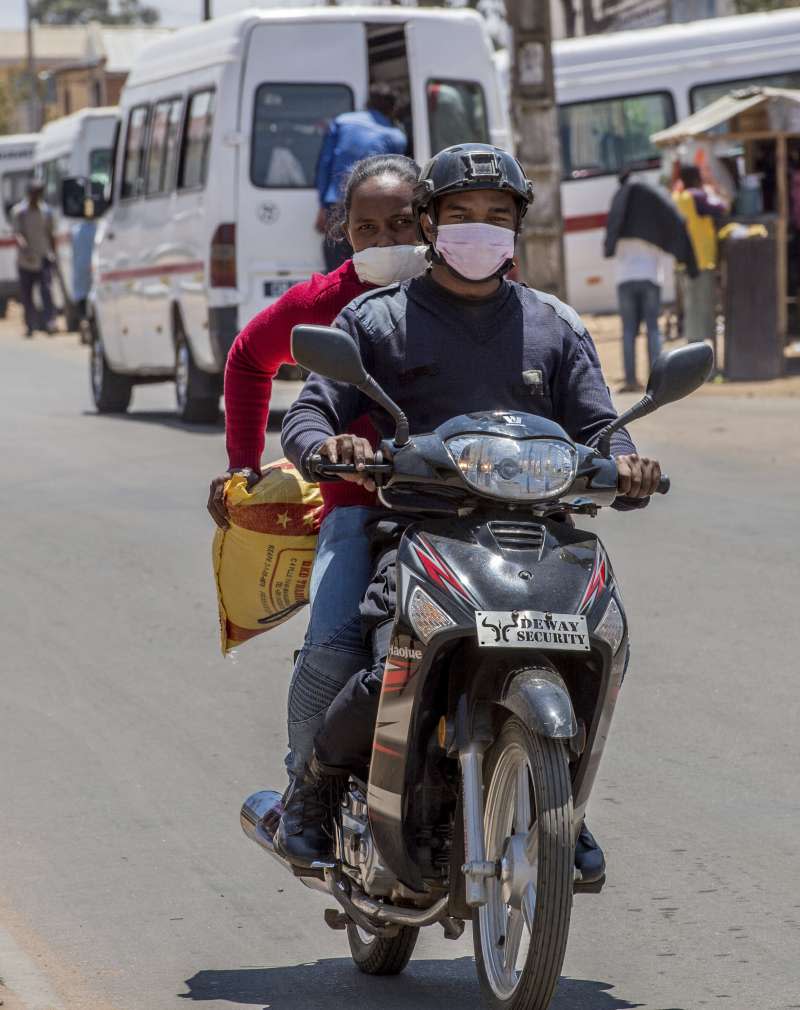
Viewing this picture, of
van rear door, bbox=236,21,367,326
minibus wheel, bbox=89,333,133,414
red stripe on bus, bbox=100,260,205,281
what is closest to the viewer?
van rear door, bbox=236,21,367,326

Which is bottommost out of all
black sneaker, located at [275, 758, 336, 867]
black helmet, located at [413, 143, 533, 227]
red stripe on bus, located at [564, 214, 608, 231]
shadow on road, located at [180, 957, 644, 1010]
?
red stripe on bus, located at [564, 214, 608, 231]

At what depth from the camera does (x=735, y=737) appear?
6.71 m

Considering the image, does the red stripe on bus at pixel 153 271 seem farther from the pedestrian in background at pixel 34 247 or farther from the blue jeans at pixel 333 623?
the pedestrian in background at pixel 34 247

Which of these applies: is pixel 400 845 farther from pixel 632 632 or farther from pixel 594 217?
pixel 594 217

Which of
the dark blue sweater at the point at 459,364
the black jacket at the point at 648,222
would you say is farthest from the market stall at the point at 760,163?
the dark blue sweater at the point at 459,364

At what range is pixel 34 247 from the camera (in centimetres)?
3119

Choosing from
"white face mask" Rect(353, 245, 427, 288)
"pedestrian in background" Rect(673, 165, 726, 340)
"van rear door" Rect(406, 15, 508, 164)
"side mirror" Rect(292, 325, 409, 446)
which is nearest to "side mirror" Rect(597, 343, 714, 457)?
"side mirror" Rect(292, 325, 409, 446)

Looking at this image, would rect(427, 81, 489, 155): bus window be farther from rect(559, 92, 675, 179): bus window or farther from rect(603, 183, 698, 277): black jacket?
rect(559, 92, 675, 179): bus window

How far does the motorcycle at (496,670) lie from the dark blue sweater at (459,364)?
11.4 inches

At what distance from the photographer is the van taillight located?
1470cm

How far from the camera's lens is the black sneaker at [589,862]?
4.02 metres

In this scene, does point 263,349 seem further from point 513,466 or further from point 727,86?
point 727,86

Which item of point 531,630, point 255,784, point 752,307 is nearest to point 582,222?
point 752,307

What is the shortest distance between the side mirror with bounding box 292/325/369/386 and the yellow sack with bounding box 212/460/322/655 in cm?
97
